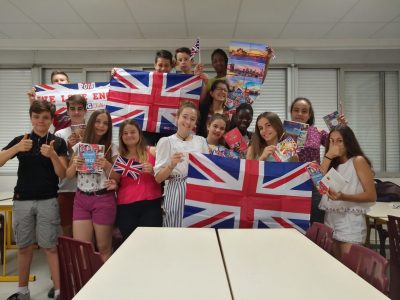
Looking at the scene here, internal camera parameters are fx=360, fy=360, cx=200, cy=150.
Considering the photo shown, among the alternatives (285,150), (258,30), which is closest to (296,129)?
(285,150)

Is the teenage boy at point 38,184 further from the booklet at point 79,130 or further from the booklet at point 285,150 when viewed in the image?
the booklet at point 285,150

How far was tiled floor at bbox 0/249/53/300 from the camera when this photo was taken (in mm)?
3443

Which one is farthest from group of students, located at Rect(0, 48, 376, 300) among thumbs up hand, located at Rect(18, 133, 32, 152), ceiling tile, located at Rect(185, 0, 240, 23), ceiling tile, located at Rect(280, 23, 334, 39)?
ceiling tile, located at Rect(280, 23, 334, 39)

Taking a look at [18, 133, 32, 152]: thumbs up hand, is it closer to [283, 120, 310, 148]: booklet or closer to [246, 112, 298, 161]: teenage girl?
[246, 112, 298, 161]: teenage girl

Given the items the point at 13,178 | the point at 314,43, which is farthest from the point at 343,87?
the point at 13,178

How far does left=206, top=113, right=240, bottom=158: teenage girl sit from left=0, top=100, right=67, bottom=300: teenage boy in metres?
1.23

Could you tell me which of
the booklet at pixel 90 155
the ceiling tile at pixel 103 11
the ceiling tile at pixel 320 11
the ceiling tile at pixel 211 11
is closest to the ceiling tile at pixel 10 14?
the ceiling tile at pixel 103 11

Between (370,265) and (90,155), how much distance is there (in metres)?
1.94

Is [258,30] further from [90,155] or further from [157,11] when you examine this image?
[90,155]

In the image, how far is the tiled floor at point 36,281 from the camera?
136 inches

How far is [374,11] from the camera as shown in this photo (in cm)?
504

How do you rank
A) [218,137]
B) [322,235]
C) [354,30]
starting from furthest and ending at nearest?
[354,30]
[218,137]
[322,235]

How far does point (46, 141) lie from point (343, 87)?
535cm

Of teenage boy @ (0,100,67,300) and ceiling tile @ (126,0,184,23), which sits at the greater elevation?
ceiling tile @ (126,0,184,23)
